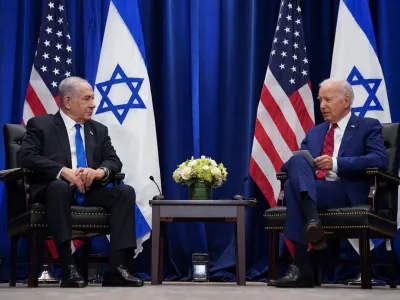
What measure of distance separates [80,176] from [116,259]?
1.91 ft

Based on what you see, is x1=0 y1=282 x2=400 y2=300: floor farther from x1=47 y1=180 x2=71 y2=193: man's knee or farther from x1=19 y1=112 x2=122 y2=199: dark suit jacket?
x1=19 y1=112 x2=122 y2=199: dark suit jacket

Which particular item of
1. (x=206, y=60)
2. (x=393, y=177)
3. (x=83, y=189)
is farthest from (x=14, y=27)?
(x=393, y=177)

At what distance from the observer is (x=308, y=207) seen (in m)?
4.46

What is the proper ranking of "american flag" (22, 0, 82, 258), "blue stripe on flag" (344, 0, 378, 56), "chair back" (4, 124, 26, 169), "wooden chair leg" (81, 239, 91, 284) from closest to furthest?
"chair back" (4, 124, 26, 169) → "wooden chair leg" (81, 239, 91, 284) → "american flag" (22, 0, 82, 258) → "blue stripe on flag" (344, 0, 378, 56)

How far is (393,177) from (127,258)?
1.82m

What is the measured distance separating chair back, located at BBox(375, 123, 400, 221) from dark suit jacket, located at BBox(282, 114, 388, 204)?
0.15 metres

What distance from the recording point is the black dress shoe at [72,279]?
4340 millimetres

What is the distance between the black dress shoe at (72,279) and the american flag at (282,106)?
193 centimetres

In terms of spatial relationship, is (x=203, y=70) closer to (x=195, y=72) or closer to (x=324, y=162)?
(x=195, y=72)

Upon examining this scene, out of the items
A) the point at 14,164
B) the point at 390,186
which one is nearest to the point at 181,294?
the point at 390,186

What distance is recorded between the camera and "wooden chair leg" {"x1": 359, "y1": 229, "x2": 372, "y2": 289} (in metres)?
4.51

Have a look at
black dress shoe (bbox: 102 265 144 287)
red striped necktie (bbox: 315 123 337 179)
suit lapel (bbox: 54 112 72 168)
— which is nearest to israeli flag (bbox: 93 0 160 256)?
suit lapel (bbox: 54 112 72 168)

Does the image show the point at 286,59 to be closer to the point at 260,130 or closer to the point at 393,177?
the point at 260,130

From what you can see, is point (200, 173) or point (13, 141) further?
point (13, 141)
